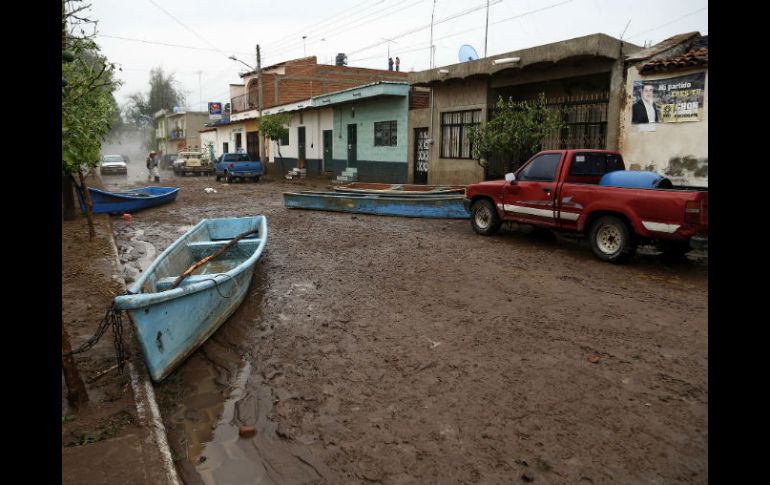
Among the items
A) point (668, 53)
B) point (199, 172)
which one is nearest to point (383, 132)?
point (668, 53)

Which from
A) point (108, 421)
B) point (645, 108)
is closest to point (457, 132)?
point (645, 108)

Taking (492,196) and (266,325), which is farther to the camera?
(492,196)

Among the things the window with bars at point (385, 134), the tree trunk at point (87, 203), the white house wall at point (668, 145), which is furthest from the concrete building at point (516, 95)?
the tree trunk at point (87, 203)

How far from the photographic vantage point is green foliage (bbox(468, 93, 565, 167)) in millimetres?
13750

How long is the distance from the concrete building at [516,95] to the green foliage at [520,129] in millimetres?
991

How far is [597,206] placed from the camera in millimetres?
8641

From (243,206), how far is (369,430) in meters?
15.4

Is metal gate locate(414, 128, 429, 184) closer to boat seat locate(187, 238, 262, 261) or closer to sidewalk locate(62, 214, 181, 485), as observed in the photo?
boat seat locate(187, 238, 262, 261)

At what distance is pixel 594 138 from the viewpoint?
47.6ft

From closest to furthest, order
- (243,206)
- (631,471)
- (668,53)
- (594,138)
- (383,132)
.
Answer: (631,471) < (668,53) < (594,138) < (243,206) < (383,132)

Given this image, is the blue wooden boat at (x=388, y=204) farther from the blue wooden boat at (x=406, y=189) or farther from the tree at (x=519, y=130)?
the tree at (x=519, y=130)

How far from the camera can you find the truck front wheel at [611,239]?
8.43 metres

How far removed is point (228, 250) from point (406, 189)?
9.90 meters
